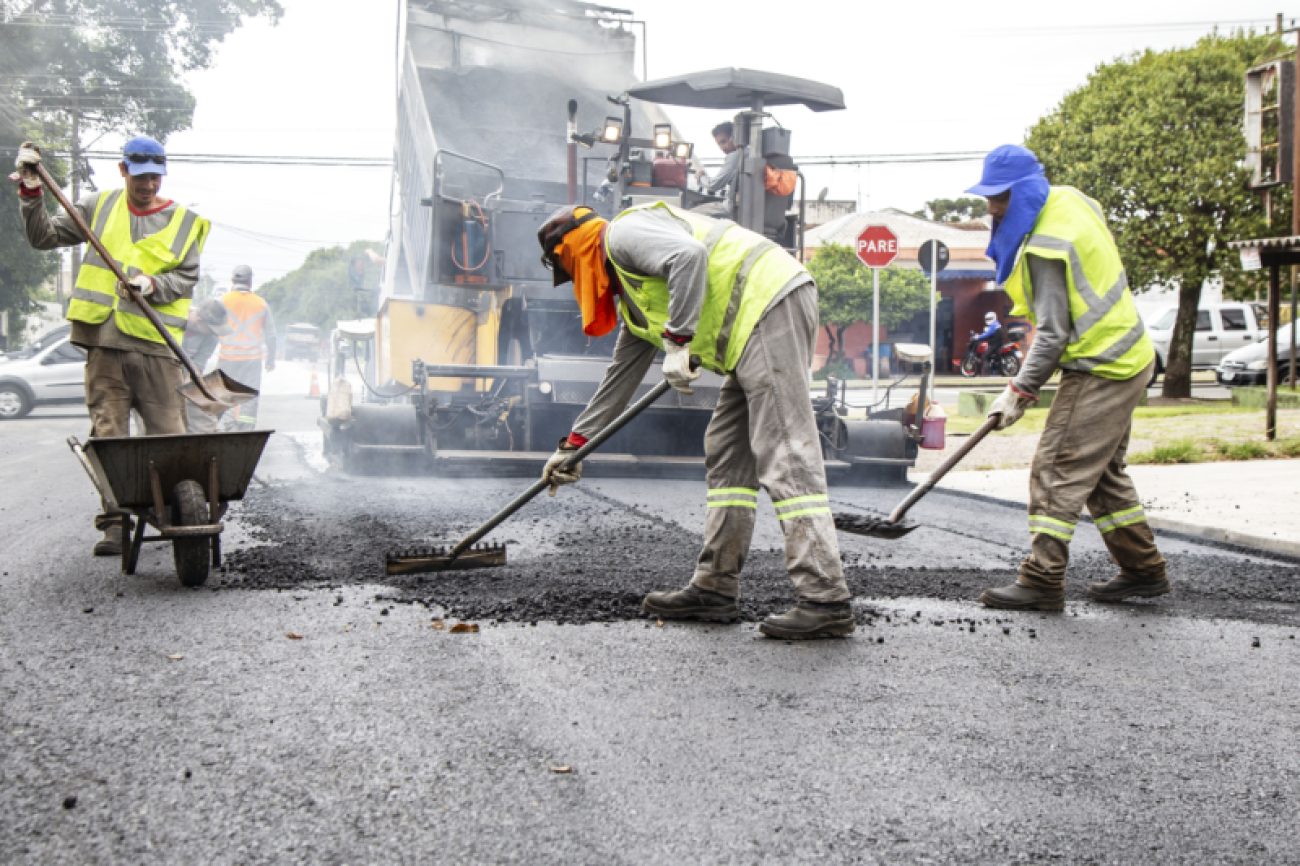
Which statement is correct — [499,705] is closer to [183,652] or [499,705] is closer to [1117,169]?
[183,652]

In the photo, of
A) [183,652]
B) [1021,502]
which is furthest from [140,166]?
[1021,502]

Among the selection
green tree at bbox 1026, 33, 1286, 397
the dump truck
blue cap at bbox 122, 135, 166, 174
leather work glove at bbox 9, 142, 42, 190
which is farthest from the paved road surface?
green tree at bbox 1026, 33, 1286, 397

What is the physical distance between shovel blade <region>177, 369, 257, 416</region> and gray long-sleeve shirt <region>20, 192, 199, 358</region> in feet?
0.90

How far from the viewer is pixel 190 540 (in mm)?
4477

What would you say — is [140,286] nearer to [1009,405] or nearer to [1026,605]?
[1009,405]

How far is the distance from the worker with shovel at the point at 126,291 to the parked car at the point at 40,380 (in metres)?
14.2

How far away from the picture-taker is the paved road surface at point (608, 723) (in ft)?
7.56

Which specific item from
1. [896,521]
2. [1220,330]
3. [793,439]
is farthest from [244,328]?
[1220,330]

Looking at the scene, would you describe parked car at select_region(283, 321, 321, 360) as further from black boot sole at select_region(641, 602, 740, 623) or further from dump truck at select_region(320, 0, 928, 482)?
black boot sole at select_region(641, 602, 740, 623)

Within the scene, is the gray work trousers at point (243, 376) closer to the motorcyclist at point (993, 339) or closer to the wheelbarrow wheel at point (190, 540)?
the wheelbarrow wheel at point (190, 540)

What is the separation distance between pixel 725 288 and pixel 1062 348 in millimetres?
1355

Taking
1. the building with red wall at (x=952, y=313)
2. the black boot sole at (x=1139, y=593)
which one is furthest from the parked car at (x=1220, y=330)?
the black boot sole at (x=1139, y=593)

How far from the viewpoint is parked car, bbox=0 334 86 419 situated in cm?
1825

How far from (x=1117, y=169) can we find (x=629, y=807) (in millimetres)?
18304
